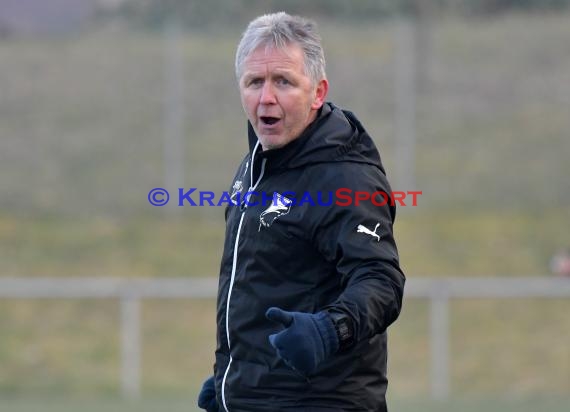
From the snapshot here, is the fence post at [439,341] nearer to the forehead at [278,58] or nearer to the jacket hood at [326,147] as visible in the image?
the jacket hood at [326,147]

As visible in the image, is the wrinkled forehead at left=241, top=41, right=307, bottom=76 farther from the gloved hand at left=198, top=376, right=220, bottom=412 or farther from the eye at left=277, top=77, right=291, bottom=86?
the gloved hand at left=198, top=376, right=220, bottom=412

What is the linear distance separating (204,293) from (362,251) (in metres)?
7.58

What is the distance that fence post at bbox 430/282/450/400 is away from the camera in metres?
11.2

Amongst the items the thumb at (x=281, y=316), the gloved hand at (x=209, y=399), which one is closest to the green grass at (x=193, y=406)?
the gloved hand at (x=209, y=399)

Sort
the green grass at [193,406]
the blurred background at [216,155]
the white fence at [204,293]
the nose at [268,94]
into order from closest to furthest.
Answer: the nose at [268,94], the green grass at [193,406], the white fence at [204,293], the blurred background at [216,155]

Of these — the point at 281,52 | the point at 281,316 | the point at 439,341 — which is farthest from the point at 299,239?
the point at 439,341

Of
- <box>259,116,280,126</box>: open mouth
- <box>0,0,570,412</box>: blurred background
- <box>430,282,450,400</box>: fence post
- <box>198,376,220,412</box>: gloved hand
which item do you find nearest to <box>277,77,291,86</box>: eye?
<box>259,116,280,126</box>: open mouth

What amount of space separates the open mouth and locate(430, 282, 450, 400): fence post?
25.7ft

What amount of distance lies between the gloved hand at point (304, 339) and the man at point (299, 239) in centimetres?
10

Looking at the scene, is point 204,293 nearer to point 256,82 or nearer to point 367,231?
point 256,82

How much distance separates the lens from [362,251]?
130 inches

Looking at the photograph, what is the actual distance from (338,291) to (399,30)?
1108 centimetres

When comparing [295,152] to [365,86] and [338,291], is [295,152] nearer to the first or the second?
[338,291]

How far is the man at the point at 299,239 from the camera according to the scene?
3.36 m
